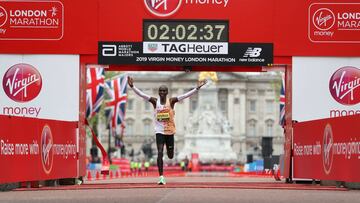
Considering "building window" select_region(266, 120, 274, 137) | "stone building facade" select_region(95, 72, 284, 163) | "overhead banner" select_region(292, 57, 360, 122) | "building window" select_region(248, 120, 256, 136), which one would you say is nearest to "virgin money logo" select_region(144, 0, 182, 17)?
"overhead banner" select_region(292, 57, 360, 122)

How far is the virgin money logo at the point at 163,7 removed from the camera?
26.2m

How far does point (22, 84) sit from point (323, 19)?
7.66 meters

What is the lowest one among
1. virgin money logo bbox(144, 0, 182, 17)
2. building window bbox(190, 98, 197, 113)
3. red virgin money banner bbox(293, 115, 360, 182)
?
red virgin money banner bbox(293, 115, 360, 182)

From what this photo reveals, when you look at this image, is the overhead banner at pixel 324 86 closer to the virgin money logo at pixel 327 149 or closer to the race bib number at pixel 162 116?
the virgin money logo at pixel 327 149

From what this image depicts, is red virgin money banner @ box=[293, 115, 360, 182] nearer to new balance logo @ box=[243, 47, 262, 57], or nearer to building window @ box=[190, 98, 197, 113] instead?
new balance logo @ box=[243, 47, 262, 57]

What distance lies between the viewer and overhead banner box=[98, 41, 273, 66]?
2592 centimetres

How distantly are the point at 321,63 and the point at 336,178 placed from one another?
6768mm

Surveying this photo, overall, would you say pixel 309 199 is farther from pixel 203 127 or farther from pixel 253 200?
pixel 203 127

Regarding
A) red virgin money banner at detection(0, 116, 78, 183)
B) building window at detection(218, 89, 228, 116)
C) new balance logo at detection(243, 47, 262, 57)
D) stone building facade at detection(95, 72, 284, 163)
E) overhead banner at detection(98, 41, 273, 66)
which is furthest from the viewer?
building window at detection(218, 89, 228, 116)

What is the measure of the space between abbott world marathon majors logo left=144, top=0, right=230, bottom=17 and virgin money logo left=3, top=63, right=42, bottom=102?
3.26 m

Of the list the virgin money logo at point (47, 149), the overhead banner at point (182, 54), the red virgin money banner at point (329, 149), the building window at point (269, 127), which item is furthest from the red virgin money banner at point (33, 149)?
the building window at point (269, 127)

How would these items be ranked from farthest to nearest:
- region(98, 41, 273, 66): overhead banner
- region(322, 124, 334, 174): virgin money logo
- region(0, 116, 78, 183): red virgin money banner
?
region(98, 41, 273, 66): overhead banner → region(322, 124, 334, 174): virgin money logo → region(0, 116, 78, 183): red virgin money banner

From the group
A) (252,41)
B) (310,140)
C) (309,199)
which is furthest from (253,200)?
(252,41)

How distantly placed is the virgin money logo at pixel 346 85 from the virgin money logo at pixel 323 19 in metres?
1.14
